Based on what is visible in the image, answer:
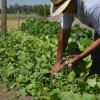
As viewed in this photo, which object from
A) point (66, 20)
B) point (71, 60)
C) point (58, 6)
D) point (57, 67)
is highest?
point (58, 6)

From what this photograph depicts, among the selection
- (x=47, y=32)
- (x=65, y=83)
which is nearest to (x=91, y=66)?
(x=65, y=83)

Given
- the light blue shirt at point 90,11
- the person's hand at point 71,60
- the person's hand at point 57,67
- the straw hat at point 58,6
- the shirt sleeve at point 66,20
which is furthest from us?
the shirt sleeve at point 66,20

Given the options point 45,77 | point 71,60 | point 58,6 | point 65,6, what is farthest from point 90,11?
point 45,77

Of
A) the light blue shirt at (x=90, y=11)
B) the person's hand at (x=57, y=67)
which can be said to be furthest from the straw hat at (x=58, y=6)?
the person's hand at (x=57, y=67)

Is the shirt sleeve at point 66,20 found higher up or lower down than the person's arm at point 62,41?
higher up

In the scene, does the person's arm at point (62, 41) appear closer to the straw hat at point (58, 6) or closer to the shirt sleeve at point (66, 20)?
the shirt sleeve at point (66, 20)

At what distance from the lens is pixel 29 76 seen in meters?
6.71

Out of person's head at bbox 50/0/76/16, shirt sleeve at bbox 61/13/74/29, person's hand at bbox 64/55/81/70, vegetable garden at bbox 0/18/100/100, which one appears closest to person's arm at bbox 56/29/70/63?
shirt sleeve at bbox 61/13/74/29

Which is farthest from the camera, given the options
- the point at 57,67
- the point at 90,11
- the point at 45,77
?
the point at 45,77

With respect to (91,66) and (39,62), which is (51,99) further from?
(39,62)

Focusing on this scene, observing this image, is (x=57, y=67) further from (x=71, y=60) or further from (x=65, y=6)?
(x=65, y=6)

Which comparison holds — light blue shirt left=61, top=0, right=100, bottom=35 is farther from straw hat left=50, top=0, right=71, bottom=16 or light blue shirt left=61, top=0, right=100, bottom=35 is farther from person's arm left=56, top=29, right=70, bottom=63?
person's arm left=56, top=29, right=70, bottom=63

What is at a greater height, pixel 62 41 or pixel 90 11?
pixel 90 11

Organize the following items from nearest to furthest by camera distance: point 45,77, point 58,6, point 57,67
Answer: point 58,6
point 57,67
point 45,77
